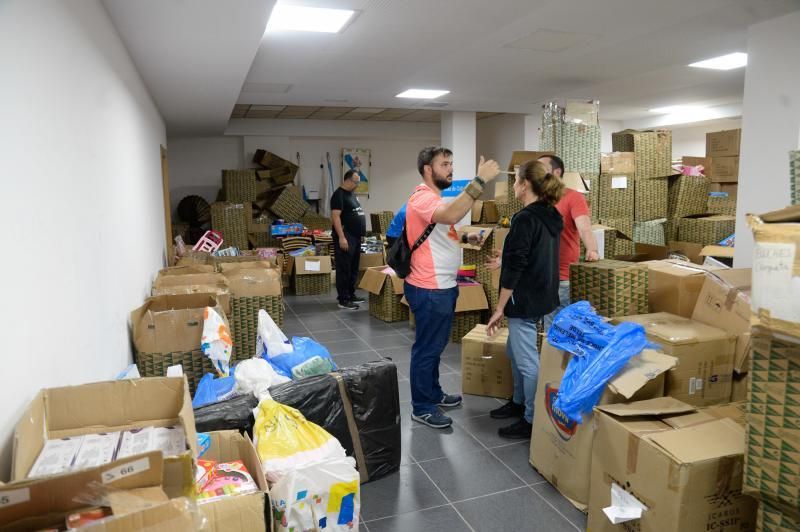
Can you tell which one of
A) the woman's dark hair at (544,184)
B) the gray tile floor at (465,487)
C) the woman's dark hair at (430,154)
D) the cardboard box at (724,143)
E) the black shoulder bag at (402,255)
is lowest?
the gray tile floor at (465,487)

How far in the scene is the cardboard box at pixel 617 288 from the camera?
9.31 ft

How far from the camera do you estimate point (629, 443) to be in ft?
6.34

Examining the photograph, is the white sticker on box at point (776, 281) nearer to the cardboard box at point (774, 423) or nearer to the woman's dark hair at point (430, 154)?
the cardboard box at point (774, 423)

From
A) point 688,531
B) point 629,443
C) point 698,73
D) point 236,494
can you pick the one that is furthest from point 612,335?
point 698,73

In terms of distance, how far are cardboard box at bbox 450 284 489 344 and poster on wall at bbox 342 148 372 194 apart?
260 inches

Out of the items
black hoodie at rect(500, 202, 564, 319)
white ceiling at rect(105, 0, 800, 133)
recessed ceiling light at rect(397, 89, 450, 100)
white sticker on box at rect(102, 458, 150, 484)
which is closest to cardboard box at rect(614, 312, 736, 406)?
black hoodie at rect(500, 202, 564, 319)

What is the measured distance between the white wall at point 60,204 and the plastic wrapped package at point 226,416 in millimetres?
426

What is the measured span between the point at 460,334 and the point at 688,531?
3227mm

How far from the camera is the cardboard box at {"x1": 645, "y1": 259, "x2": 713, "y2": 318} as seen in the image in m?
2.77

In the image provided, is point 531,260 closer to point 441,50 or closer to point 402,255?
point 402,255

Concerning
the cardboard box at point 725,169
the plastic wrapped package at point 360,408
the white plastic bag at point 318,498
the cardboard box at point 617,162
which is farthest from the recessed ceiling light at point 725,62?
the white plastic bag at point 318,498

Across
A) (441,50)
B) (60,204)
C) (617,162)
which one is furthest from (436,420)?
(617,162)

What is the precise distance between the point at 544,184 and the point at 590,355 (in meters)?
0.96

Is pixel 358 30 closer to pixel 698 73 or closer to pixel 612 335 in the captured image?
pixel 612 335
